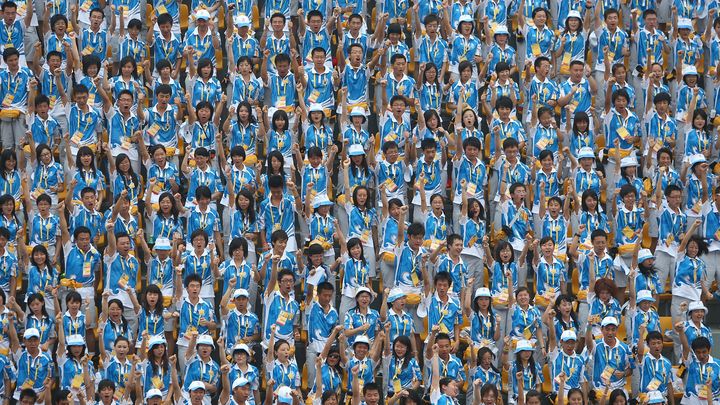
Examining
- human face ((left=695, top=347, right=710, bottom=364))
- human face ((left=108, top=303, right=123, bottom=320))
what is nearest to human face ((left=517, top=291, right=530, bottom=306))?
human face ((left=695, top=347, right=710, bottom=364))

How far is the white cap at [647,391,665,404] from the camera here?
16.8 m

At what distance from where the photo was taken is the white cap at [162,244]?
57.4ft

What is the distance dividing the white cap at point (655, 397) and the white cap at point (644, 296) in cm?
108

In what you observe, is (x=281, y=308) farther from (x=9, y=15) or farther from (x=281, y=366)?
(x=9, y=15)

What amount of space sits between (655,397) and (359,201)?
3.78 meters

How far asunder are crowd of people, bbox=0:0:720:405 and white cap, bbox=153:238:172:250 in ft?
0.22

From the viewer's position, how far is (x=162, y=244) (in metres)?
17.5

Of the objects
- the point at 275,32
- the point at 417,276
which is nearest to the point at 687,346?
the point at 417,276

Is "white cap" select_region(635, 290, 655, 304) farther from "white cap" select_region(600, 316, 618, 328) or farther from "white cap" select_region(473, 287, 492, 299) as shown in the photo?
"white cap" select_region(473, 287, 492, 299)

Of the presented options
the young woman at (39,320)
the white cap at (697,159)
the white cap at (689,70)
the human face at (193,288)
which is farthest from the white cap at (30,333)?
the white cap at (689,70)

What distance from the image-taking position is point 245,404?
16.3 metres

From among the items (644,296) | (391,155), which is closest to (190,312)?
(391,155)

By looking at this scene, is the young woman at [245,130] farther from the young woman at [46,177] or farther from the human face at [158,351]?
the human face at [158,351]

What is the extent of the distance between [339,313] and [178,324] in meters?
1.69
